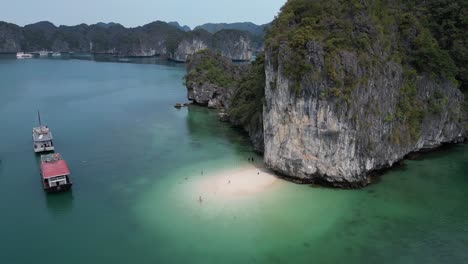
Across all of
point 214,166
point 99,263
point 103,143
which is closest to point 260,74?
point 214,166

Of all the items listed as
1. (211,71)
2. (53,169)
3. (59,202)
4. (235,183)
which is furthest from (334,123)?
(211,71)

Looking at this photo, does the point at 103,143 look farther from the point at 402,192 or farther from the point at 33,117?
the point at 402,192

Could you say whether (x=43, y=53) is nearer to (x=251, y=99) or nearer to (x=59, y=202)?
(x=251, y=99)

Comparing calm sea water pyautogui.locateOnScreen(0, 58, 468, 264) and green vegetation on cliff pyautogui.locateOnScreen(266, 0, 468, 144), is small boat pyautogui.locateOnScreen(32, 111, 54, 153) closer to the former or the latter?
calm sea water pyautogui.locateOnScreen(0, 58, 468, 264)

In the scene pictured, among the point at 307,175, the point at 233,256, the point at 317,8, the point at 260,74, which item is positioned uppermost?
the point at 317,8

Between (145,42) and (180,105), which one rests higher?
(145,42)

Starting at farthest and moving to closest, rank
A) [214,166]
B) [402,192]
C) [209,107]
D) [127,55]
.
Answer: [127,55]
[209,107]
[214,166]
[402,192]

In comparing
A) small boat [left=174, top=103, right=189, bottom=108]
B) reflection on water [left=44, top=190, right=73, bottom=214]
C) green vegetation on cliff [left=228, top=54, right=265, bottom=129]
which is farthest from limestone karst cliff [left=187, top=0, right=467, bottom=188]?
small boat [left=174, top=103, right=189, bottom=108]

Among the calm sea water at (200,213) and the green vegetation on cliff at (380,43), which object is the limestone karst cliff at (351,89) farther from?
the calm sea water at (200,213)
